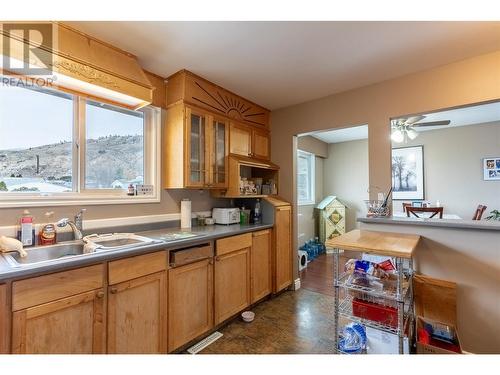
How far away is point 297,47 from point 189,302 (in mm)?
2238

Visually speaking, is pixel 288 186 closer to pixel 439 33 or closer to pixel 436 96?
pixel 436 96

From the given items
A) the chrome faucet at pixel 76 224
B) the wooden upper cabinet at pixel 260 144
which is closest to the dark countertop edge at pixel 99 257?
the chrome faucet at pixel 76 224

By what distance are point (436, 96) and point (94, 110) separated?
3082 mm

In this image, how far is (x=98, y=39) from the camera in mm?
1732

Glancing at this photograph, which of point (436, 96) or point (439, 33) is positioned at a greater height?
point (439, 33)

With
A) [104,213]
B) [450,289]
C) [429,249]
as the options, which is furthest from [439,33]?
[104,213]

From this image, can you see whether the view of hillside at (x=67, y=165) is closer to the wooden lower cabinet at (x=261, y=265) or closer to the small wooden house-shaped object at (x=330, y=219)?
the wooden lower cabinet at (x=261, y=265)

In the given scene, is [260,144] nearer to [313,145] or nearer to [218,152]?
[218,152]

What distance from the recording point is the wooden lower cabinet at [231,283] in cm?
213

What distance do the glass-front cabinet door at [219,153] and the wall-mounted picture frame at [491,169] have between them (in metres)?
4.60

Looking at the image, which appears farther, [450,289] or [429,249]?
[429,249]

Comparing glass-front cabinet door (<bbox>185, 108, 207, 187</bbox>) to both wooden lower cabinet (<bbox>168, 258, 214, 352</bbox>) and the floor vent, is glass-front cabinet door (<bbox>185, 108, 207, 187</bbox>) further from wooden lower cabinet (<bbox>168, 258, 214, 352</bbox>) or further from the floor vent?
the floor vent

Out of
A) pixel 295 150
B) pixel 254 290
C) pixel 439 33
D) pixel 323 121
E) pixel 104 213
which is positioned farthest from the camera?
pixel 295 150

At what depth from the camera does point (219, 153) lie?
261 centimetres
